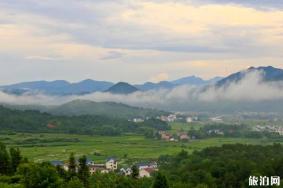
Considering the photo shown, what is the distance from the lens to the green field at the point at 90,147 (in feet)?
291

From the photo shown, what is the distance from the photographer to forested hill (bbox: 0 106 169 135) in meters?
127

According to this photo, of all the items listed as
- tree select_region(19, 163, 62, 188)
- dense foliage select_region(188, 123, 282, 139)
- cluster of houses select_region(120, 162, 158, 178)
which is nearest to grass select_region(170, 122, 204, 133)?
dense foliage select_region(188, 123, 282, 139)

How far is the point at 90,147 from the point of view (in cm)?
9938

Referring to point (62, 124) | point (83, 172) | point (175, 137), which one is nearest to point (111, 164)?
point (83, 172)

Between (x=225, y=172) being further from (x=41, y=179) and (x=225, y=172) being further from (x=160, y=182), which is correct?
(x=41, y=179)

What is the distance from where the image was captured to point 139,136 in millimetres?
129750

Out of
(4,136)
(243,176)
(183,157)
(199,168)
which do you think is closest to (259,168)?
(243,176)

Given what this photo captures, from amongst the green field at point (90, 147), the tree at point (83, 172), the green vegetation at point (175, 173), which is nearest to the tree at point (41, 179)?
the green vegetation at point (175, 173)

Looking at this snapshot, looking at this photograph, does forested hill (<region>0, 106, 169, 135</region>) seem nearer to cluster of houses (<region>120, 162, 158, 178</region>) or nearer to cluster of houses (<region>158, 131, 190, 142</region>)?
cluster of houses (<region>158, 131, 190, 142</region>)

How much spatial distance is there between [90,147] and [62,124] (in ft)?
117

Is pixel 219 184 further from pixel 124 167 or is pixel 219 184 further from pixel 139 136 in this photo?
pixel 139 136

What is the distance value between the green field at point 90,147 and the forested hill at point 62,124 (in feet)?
30.4

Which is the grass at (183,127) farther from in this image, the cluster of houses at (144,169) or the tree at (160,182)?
the tree at (160,182)

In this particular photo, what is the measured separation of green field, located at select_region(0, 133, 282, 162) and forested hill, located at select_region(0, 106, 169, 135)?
364 inches
